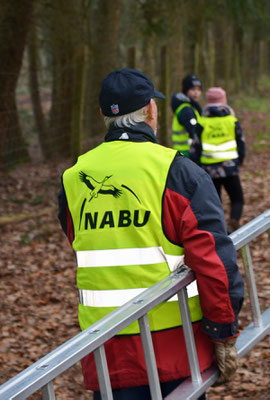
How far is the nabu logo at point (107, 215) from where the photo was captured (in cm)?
274

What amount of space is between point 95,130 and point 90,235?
8638mm

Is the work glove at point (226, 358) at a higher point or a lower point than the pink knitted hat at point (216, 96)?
lower

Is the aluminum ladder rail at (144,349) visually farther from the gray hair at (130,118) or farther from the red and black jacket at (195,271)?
the gray hair at (130,118)

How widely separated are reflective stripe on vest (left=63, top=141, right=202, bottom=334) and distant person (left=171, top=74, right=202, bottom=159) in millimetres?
5543

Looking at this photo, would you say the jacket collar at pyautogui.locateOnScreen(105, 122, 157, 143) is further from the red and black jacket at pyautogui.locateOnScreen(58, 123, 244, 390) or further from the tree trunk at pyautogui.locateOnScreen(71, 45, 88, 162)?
the tree trunk at pyautogui.locateOnScreen(71, 45, 88, 162)

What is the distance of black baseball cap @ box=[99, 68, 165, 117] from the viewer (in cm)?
290

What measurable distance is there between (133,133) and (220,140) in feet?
17.3

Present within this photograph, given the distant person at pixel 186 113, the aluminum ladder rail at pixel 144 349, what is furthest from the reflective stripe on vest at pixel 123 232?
the distant person at pixel 186 113

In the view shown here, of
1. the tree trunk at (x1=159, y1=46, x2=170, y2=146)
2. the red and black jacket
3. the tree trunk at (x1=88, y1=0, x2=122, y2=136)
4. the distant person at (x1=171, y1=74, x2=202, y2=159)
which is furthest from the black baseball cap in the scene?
the tree trunk at (x1=159, y1=46, x2=170, y2=146)

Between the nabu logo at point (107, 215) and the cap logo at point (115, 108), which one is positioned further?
the cap logo at point (115, 108)

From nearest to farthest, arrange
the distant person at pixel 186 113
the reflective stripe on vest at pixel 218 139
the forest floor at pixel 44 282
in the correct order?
the forest floor at pixel 44 282 → the reflective stripe on vest at pixel 218 139 → the distant person at pixel 186 113

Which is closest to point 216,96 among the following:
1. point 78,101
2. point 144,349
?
point 78,101

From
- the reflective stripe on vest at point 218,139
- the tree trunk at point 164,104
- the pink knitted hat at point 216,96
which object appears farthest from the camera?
the tree trunk at point 164,104

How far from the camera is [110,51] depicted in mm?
13133
